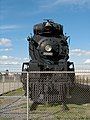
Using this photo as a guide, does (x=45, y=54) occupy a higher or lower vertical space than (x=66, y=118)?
higher

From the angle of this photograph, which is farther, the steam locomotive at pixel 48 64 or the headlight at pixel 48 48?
the headlight at pixel 48 48

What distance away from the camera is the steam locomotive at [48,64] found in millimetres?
13602

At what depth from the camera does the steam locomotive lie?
44.6 feet

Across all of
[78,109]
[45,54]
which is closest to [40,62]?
[45,54]

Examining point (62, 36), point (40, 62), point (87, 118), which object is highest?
point (62, 36)

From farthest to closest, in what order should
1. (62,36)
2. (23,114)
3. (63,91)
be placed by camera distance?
(62,36), (63,91), (23,114)

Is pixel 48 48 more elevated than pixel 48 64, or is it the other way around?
pixel 48 48

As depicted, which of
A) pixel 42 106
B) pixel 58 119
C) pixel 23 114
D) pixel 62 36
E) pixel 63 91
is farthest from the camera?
pixel 62 36

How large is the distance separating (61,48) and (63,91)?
100 inches

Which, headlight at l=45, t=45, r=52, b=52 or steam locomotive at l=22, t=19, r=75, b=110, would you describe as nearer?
steam locomotive at l=22, t=19, r=75, b=110

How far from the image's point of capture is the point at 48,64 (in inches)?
575

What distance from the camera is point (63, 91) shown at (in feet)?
44.3

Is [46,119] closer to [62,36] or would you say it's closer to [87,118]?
[87,118]

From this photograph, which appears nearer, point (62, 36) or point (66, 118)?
point (66, 118)
